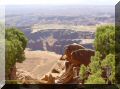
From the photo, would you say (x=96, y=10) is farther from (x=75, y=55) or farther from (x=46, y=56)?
(x=75, y=55)

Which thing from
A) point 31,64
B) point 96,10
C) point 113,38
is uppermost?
point 96,10

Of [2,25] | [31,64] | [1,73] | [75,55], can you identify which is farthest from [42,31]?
[1,73]

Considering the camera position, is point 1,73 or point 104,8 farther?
point 104,8

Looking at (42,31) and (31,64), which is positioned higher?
(42,31)

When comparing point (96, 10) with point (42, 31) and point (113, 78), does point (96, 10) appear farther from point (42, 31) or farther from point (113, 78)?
point (113, 78)

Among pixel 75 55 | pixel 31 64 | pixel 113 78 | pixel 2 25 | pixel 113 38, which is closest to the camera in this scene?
pixel 113 78

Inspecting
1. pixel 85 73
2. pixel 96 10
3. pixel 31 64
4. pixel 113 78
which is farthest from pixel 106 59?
pixel 96 10

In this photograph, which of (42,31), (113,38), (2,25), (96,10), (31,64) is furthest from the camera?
(96,10)

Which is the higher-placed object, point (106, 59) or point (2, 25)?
point (2, 25)

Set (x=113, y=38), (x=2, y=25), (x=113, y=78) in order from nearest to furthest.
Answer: (x=113, y=78) → (x=113, y=38) → (x=2, y=25)
